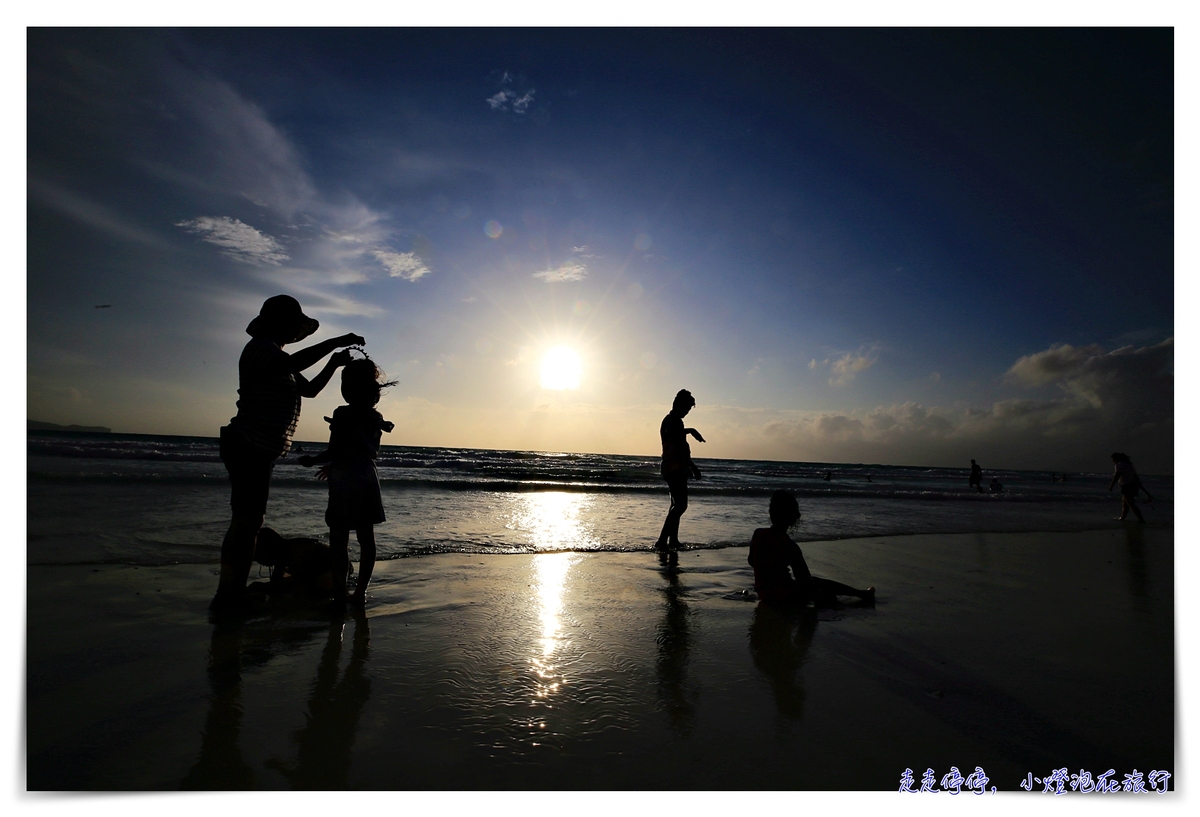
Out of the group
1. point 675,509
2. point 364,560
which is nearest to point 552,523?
point 675,509

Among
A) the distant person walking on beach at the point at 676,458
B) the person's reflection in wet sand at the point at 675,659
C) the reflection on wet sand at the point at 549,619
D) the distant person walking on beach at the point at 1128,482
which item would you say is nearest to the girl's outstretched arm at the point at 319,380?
the reflection on wet sand at the point at 549,619

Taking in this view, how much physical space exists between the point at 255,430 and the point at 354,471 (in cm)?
64

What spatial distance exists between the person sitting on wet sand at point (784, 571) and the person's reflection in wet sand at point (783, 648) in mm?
109

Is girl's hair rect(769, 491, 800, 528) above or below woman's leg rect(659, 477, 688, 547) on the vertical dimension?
above

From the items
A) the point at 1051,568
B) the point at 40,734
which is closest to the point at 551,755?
the point at 40,734

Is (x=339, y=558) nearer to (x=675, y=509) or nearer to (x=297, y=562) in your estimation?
(x=297, y=562)

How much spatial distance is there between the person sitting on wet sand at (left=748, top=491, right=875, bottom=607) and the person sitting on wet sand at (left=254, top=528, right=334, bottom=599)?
3.16 m

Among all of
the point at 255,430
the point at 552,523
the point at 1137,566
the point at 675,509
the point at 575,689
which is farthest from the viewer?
the point at 552,523

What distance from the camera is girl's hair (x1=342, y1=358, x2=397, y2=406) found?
12.4 ft

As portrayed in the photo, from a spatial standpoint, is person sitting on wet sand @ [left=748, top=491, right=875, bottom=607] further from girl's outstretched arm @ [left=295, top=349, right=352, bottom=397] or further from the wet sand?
girl's outstretched arm @ [left=295, top=349, right=352, bottom=397]

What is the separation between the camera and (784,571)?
13.2 feet

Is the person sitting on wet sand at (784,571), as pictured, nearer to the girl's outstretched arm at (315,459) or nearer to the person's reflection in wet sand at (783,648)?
the person's reflection in wet sand at (783,648)

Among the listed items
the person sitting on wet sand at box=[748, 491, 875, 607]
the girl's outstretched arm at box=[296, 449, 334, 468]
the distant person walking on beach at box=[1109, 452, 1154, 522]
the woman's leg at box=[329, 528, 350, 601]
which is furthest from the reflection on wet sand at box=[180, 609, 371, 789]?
the distant person walking on beach at box=[1109, 452, 1154, 522]

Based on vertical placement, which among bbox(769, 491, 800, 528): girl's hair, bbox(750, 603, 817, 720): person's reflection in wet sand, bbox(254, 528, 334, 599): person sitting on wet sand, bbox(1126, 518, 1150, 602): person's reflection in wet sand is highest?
bbox(769, 491, 800, 528): girl's hair
